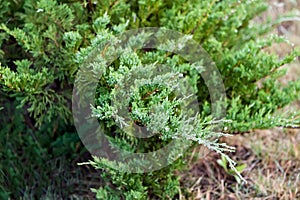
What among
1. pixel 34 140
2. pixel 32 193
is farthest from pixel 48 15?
pixel 32 193

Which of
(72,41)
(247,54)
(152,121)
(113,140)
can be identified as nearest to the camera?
(152,121)

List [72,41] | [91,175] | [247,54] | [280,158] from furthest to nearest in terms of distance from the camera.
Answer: [280,158]
[91,175]
[247,54]
[72,41]

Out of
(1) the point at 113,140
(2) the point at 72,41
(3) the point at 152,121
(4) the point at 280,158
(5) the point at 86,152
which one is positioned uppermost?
(2) the point at 72,41

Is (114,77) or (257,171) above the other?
(114,77)

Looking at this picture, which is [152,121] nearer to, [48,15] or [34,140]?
[48,15]

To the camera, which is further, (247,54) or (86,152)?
(86,152)

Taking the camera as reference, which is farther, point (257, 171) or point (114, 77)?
point (257, 171)
